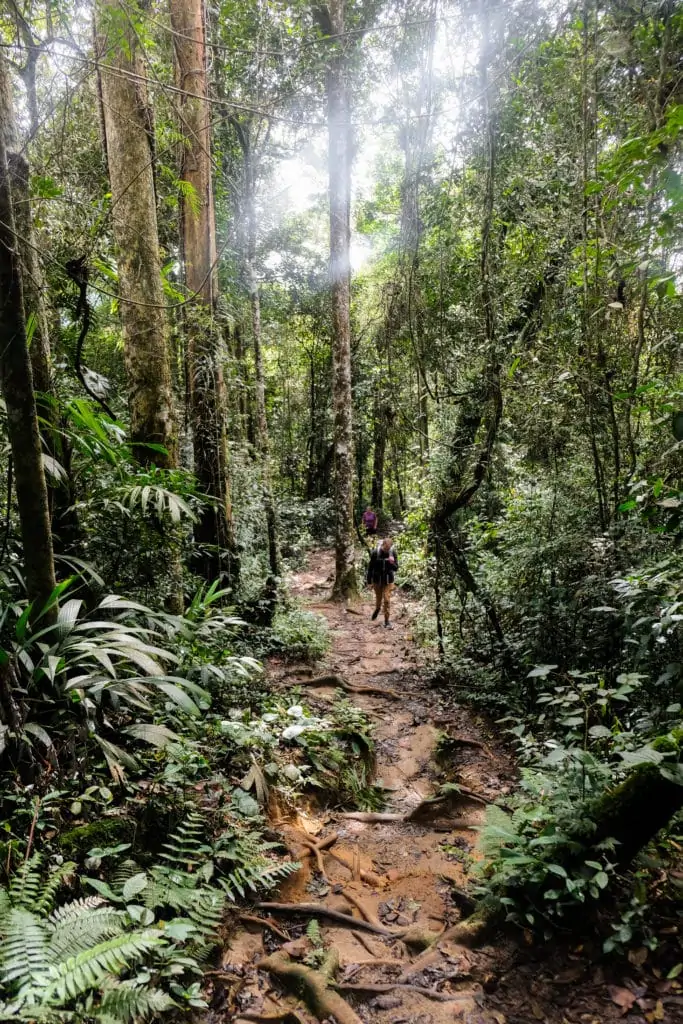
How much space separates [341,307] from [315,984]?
988 cm

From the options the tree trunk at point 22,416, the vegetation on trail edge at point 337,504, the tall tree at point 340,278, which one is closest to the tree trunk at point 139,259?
the vegetation on trail edge at point 337,504

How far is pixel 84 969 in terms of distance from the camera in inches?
67.6

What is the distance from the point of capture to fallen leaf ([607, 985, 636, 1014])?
2.27 metres

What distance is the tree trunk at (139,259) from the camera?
4645mm

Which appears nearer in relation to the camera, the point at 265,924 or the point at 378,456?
the point at 265,924

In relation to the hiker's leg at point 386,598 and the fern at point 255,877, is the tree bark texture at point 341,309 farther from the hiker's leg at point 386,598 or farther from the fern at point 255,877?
the fern at point 255,877

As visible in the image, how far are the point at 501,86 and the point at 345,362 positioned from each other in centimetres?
509

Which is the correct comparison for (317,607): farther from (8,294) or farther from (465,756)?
(8,294)

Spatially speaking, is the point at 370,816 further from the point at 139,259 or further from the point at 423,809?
the point at 139,259

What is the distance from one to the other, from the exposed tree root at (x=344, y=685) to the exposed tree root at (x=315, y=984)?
3.88 m

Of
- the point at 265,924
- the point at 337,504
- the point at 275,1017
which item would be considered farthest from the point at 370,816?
the point at 337,504

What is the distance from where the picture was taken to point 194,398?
616cm

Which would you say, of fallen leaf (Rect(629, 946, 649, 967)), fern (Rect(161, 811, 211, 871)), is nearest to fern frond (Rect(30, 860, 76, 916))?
fern (Rect(161, 811, 211, 871))

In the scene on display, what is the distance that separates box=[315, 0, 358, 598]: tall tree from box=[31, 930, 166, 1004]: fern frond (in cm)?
867
